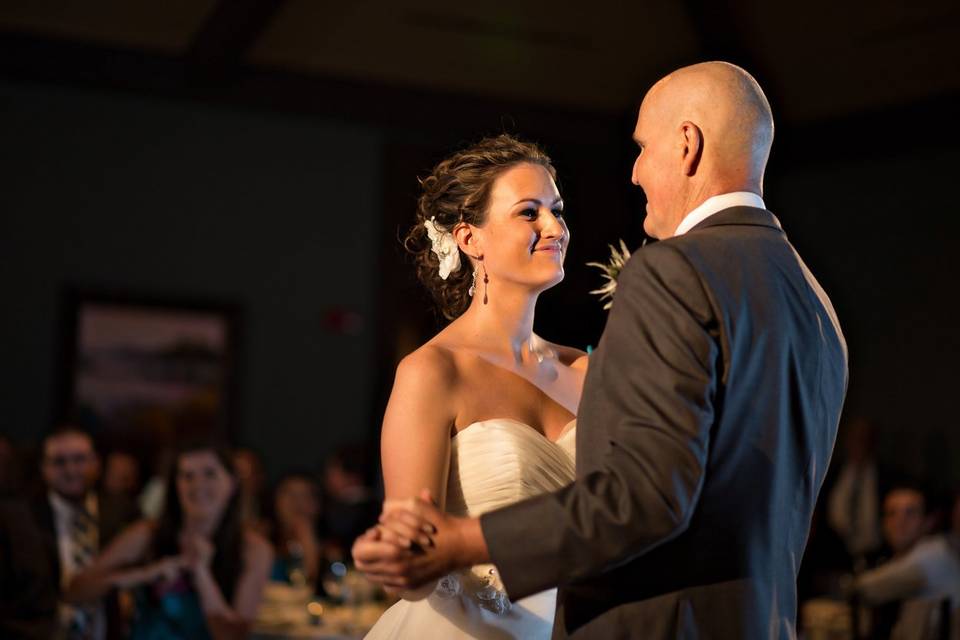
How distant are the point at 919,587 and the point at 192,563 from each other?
3.36 metres

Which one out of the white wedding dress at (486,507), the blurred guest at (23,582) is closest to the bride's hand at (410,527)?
the white wedding dress at (486,507)

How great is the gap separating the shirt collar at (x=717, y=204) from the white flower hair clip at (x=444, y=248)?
1.01 meters

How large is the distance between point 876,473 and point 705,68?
7.47 m

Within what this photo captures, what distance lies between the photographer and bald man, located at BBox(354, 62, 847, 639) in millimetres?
1653

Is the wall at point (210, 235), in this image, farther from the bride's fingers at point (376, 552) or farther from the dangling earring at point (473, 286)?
the bride's fingers at point (376, 552)

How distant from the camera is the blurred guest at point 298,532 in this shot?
6312 millimetres

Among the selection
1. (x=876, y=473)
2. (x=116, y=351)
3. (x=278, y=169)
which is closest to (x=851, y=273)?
(x=876, y=473)

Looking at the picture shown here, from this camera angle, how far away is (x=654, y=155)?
1.95 metres

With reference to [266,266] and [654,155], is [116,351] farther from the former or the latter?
[654,155]

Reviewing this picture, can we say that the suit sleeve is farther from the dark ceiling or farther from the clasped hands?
the dark ceiling

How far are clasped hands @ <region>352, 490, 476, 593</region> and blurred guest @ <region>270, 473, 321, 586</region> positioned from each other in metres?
4.40

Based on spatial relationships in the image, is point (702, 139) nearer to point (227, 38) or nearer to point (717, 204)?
point (717, 204)

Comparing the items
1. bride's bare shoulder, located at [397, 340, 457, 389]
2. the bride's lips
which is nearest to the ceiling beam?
the bride's lips

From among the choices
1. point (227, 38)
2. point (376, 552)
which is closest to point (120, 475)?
point (227, 38)
